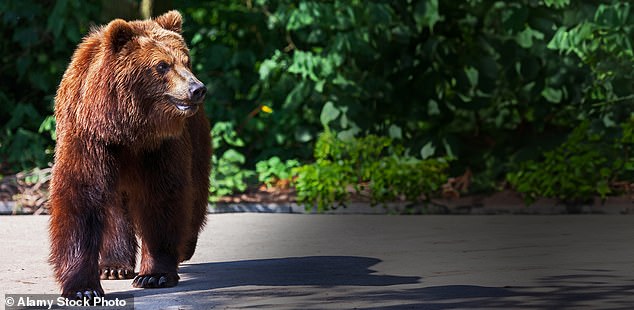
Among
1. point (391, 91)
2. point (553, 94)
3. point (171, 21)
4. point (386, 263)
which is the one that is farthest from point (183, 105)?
point (553, 94)

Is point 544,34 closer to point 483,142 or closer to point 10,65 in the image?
point 483,142

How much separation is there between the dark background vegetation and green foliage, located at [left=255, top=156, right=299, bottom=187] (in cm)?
3

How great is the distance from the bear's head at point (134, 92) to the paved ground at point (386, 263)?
3.36 ft

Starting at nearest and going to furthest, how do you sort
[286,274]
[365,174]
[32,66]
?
1. [286,274]
2. [365,174]
3. [32,66]

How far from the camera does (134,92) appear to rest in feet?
22.7

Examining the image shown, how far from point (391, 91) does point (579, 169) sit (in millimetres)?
2587

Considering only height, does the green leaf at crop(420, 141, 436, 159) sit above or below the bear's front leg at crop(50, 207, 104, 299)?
above

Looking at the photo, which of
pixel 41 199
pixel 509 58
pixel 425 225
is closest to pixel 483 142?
pixel 509 58

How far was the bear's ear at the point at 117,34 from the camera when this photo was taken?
700cm

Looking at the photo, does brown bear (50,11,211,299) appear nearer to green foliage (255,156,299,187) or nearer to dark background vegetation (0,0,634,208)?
dark background vegetation (0,0,634,208)

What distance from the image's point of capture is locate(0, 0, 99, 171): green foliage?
14.9m

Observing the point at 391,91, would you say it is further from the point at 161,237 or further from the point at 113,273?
the point at 161,237

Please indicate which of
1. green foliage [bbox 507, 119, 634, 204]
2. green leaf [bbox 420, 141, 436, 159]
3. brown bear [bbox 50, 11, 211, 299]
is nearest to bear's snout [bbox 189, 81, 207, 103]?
brown bear [bbox 50, 11, 211, 299]

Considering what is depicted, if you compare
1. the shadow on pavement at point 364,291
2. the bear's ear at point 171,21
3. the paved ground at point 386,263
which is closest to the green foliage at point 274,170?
the paved ground at point 386,263
